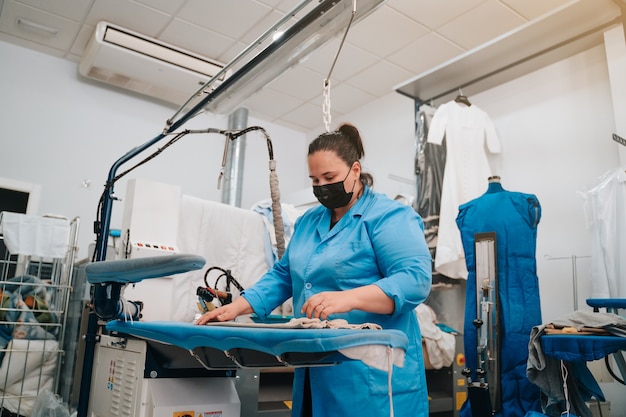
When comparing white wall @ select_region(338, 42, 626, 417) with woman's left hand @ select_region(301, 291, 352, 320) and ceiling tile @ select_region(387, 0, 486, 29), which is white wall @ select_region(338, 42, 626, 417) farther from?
woman's left hand @ select_region(301, 291, 352, 320)

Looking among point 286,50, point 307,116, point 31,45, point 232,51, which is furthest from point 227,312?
point 307,116

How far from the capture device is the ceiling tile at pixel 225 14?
331 cm

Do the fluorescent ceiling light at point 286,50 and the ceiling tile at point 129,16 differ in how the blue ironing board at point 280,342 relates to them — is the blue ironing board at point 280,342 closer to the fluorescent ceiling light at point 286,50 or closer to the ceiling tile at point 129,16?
the fluorescent ceiling light at point 286,50

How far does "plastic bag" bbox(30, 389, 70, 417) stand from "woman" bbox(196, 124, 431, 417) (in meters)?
1.58

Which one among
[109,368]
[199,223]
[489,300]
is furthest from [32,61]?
[489,300]

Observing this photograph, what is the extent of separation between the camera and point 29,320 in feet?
8.59

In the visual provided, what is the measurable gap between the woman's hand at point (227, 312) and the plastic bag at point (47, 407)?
156cm

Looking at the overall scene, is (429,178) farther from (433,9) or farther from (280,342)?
(280,342)

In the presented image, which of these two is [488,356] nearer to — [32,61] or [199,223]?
[199,223]

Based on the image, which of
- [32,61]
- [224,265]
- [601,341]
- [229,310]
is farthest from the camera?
[32,61]

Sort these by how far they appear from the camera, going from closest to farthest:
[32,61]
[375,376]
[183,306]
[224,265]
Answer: [375,376] < [183,306] < [224,265] < [32,61]

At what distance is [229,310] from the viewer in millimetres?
1340

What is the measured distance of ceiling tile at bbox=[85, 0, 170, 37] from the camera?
333cm

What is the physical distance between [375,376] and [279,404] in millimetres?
1204
